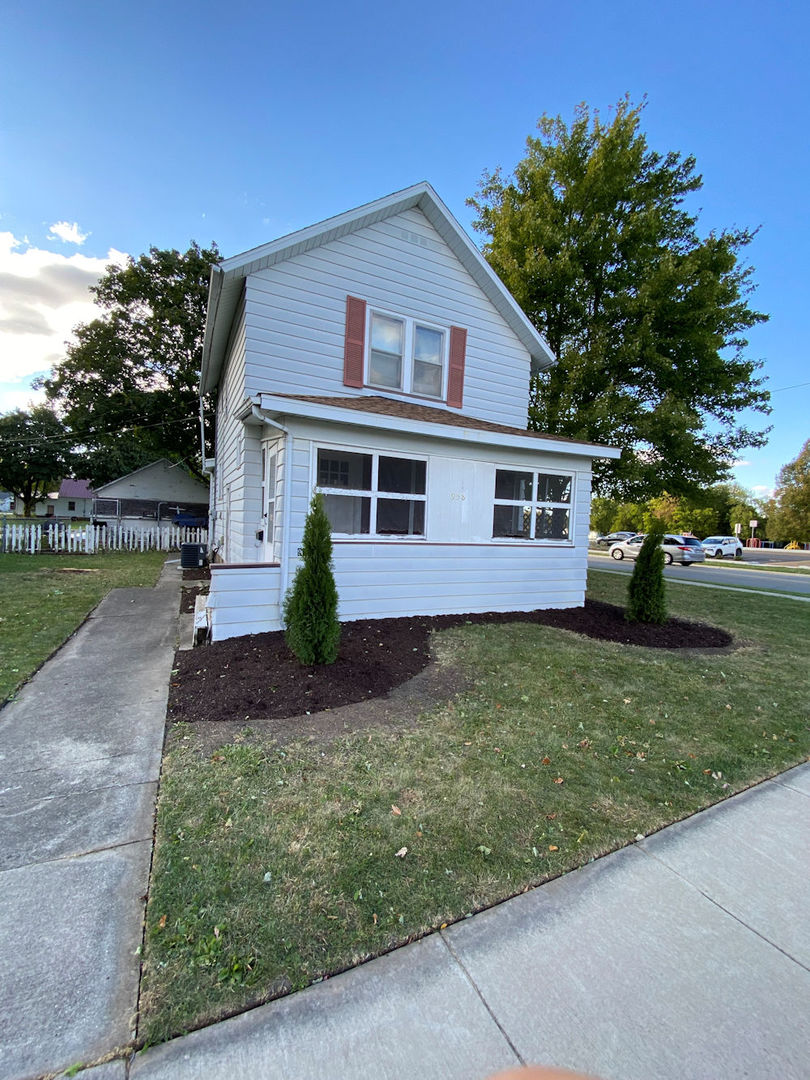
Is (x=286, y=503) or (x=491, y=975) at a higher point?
(x=286, y=503)

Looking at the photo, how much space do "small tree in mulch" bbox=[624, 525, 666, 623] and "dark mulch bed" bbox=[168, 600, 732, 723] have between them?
44cm

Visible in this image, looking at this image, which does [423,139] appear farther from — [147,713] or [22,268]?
[22,268]

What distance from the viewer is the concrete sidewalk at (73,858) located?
160 cm

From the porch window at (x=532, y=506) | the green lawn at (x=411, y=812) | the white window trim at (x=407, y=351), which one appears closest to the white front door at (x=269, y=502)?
the white window trim at (x=407, y=351)

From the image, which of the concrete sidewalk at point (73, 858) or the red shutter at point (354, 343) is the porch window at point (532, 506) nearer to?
the red shutter at point (354, 343)

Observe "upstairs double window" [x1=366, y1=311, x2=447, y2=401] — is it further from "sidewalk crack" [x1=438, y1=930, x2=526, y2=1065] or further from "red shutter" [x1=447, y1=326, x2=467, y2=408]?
"sidewalk crack" [x1=438, y1=930, x2=526, y2=1065]

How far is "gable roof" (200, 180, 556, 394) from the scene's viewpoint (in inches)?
292

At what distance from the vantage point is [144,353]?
2420 centimetres

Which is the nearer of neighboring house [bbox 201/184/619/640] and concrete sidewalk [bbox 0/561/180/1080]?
concrete sidewalk [bbox 0/561/180/1080]

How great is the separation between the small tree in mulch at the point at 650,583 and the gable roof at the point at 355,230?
16.1ft

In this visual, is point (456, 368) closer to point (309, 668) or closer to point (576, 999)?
point (309, 668)

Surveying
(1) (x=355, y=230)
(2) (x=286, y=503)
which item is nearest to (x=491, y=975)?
(2) (x=286, y=503)

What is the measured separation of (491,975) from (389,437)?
6181 mm

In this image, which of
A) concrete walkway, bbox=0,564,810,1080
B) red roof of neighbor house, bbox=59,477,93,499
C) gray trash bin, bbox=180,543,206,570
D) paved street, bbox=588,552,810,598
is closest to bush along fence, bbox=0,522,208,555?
gray trash bin, bbox=180,543,206,570
